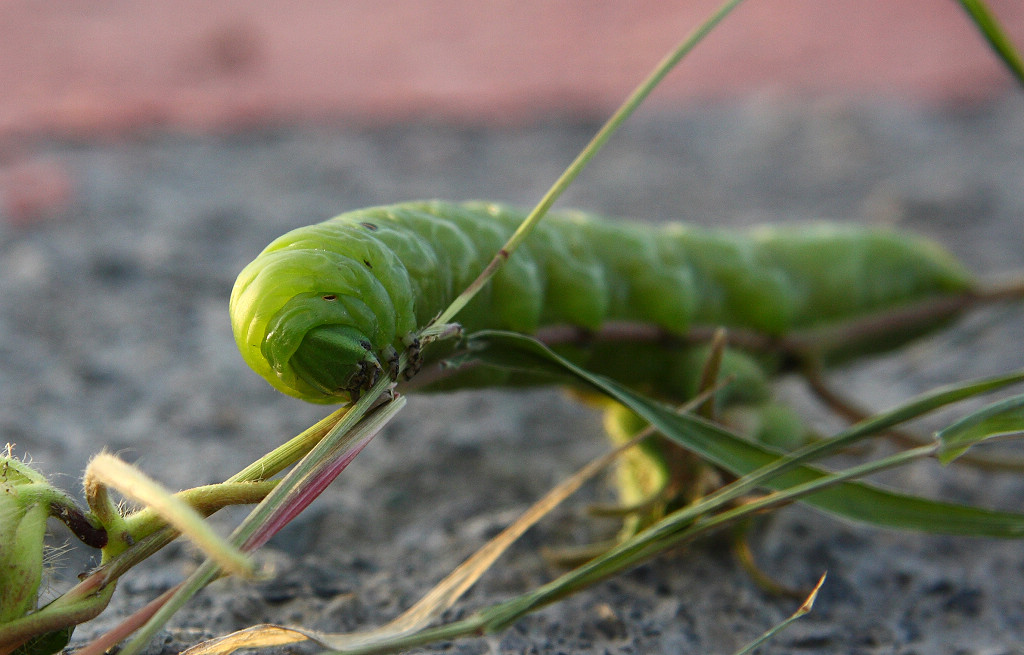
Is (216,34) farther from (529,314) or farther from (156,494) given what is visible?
(156,494)

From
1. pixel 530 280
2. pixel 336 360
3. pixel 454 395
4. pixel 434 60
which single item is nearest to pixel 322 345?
pixel 336 360

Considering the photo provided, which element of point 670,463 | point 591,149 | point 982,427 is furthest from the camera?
point 670,463

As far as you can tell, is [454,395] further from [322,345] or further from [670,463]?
[322,345]

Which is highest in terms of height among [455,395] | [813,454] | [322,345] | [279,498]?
[322,345]

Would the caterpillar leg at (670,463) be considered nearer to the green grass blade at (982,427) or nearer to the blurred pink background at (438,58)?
the green grass blade at (982,427)

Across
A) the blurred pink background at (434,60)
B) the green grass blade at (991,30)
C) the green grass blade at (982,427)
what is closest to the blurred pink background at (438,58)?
the blurred pink background at (434,60)

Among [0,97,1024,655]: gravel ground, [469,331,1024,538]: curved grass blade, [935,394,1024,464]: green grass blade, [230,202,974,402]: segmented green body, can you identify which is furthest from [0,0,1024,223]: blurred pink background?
[935,394,1024,464]: green grass blade
